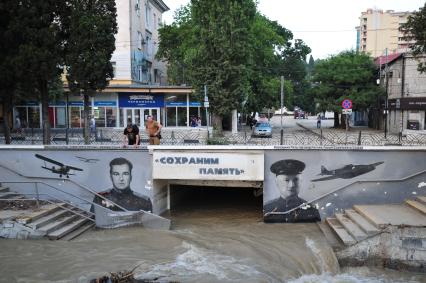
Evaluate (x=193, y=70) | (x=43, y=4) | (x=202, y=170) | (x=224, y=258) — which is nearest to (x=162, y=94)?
(x=193, y=70)

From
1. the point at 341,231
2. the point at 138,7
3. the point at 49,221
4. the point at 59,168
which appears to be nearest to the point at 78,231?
the point at 49,221

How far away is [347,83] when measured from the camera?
42750 millimetres

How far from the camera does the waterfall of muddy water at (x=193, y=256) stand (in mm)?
11578

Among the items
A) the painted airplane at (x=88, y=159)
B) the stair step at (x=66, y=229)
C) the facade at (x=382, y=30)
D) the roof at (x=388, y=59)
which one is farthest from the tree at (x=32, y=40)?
the facade at (x=382, y=30)

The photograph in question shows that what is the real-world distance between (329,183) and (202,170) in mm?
4926

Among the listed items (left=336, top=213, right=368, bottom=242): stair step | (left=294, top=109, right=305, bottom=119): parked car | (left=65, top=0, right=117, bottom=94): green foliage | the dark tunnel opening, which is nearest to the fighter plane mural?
(left=336, top=213, right=368, bottom=242): stair step

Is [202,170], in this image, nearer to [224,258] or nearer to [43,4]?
[224,258]

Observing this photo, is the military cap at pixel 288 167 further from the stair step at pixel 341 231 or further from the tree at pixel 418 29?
the tree at pixel 418 29

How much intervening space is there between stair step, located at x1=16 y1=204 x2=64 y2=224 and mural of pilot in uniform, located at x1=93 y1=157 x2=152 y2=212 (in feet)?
6.83

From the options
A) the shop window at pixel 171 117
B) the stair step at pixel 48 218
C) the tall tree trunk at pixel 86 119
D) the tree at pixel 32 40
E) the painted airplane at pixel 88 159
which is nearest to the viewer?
the stair step at pixel 48 218

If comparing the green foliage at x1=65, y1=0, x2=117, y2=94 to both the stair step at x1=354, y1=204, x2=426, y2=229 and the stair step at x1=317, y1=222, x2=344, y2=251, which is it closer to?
the stair step at x1=317, y1=222, x2=344, y2=251

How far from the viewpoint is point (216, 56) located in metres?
30.9

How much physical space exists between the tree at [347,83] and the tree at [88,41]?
2781 centimetres

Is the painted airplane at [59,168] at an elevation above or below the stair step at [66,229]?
above
